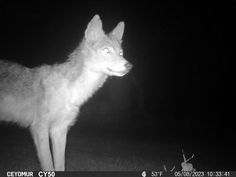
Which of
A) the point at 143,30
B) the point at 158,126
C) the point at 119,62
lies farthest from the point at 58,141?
the point at 143,30

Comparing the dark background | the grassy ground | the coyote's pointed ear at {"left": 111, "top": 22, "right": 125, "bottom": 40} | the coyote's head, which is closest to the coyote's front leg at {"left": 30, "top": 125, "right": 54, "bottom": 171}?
the grassy ground

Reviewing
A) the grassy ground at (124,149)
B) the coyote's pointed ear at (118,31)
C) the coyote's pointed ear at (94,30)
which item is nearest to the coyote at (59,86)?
the coyote's pointed ear at (94,30)

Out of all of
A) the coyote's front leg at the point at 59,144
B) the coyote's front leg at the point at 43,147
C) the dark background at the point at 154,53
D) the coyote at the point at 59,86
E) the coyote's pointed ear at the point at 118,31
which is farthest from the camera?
the dark background at the point at 154,53

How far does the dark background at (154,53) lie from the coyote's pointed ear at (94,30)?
7784 mm

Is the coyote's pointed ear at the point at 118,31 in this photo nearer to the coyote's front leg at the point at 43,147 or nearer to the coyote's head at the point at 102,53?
the coyote's head at the point at 102,53

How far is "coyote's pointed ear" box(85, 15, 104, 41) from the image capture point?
Result: 5.20 metres

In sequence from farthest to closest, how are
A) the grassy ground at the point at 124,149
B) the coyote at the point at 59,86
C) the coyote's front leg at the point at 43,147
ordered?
the grassy ground at the point at 124,149, the coyote at the point at 59,86, the coyote's front leg at the point at 43,147

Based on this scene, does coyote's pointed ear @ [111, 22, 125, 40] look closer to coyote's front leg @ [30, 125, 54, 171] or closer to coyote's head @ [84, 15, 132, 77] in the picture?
coyote's head @ [84, 15, 132, 77]

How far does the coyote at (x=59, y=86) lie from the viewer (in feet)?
16.4

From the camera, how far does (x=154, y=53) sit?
18203 mm

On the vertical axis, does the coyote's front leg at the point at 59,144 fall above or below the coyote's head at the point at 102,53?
below

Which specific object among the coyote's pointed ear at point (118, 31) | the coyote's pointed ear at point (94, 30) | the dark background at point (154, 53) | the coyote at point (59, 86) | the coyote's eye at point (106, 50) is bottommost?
the coyote at point (59, 86)

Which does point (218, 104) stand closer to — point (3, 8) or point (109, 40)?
point (3, 8)

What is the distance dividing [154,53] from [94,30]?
43.2 feet
